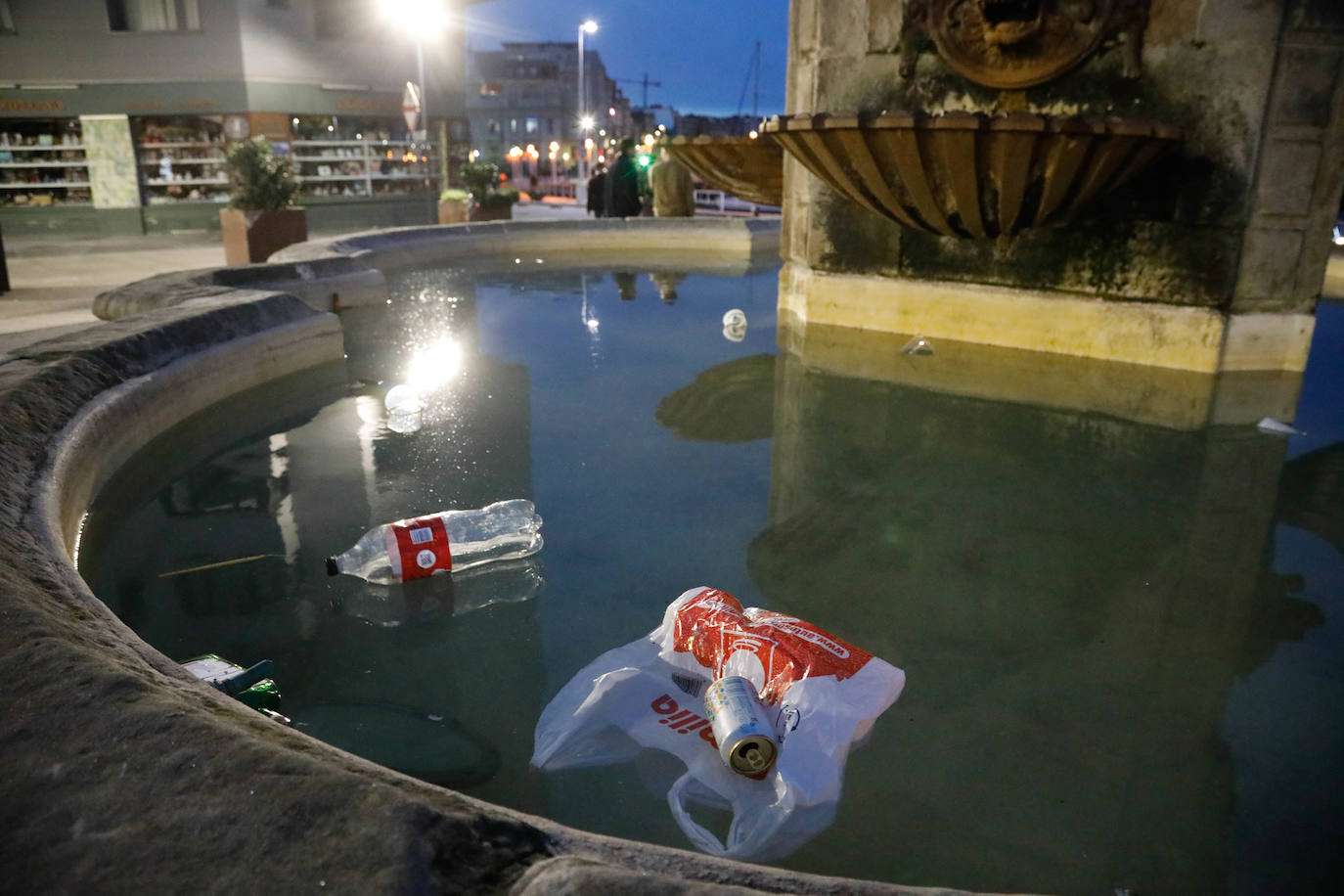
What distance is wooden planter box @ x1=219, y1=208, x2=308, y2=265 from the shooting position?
1155 centimetres

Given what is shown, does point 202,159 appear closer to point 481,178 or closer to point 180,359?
point 481,178

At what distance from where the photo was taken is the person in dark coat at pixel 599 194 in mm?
18047

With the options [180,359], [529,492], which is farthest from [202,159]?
[529,492]

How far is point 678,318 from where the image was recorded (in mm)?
8438

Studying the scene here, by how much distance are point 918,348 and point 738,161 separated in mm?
3024

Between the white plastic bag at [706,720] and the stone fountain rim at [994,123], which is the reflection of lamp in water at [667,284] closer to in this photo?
the stone fountain rim at [994,123]

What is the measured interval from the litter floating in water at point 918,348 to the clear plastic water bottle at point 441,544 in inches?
169

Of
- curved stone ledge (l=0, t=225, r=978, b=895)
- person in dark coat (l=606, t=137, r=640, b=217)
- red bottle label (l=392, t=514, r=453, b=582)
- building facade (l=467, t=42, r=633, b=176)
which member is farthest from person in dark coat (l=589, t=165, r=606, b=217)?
building facade (l=467, t=42, r=633, b=176)

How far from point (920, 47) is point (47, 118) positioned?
1968 cm

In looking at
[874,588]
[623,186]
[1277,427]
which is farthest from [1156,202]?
[623,186]

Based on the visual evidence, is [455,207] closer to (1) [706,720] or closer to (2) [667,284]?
(2) [667,284]

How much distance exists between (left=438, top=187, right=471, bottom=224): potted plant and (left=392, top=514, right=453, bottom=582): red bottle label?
14234 millimetres

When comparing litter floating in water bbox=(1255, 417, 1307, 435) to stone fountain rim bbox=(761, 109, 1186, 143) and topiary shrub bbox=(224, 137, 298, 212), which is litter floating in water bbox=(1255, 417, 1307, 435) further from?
topiary shrub bbox=(224, 137, 298, 212)

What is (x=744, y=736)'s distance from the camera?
2143mm
